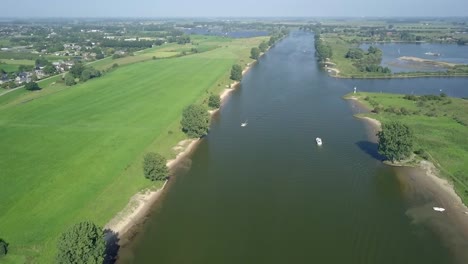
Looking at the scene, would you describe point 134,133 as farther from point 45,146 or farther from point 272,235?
point 272,235

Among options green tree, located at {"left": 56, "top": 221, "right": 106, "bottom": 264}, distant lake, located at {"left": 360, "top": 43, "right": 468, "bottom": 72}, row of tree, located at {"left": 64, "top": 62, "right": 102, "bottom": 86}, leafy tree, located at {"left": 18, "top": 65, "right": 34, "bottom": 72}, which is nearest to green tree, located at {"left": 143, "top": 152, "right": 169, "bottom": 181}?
green tree, located at {"left": 56, "top": 221, "right": 106, "bottom": 264}

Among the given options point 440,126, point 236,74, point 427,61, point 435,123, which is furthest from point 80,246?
point 427,61

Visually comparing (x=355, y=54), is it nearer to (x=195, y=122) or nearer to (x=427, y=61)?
(x=427, y=61)

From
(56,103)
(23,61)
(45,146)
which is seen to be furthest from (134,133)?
(23,61)

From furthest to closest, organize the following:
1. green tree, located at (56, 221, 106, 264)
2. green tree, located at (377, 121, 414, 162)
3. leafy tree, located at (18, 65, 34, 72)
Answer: leafy tree, located at (18, 65, 34, 72) < green tree, located at (377, 121, 414, 162) < green tree, located at (56, 221, 106, 264)

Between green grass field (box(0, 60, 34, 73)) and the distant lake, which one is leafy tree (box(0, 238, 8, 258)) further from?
the distant lake

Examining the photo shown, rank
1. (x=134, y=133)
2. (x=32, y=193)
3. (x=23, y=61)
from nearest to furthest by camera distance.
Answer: (x=32, y=193), (x=134, y=133), (x=23, y=61)
